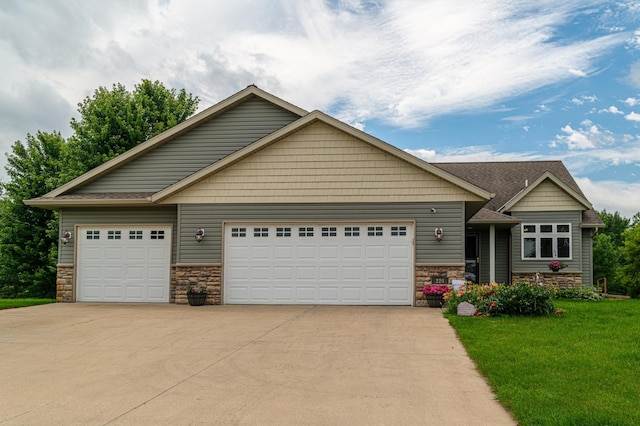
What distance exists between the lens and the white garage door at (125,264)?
53.4 ft

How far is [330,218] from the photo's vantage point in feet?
48.9

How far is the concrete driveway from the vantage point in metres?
5.40

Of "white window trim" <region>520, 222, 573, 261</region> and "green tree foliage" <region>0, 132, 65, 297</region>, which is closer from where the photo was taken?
"white window trim" <region>520, 222, 573, 261</region>

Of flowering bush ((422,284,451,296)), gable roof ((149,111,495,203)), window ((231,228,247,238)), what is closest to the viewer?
flowering bush ((422,284,451,296))

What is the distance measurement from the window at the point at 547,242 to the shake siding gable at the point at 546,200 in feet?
2.28

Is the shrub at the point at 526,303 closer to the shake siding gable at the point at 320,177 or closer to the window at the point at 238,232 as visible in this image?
the shake siding gable at the point at 320,177

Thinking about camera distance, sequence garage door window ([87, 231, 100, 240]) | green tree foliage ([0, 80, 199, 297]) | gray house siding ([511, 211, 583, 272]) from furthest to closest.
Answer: green tree foliage ([0, 80, 199, 297])
gray house siding ([511, 211, 583, 272])
garage door window ([87, 231, 100, 240])

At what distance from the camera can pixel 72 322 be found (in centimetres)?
1184

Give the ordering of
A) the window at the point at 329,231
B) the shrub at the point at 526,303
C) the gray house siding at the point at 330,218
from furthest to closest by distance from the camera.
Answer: the window at the point at 329,231, the gray house siding at the point at 330,218, the shrub at the point at 526,303

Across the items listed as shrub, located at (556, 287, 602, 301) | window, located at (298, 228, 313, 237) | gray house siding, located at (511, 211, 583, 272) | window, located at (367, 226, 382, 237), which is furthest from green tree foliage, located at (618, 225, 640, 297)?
window, located at (298, 228, 313, 237)

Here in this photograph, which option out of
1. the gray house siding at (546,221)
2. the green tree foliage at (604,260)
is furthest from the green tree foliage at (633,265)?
the green tree foliage at (604,260)

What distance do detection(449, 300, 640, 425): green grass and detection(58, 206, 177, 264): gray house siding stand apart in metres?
8.97

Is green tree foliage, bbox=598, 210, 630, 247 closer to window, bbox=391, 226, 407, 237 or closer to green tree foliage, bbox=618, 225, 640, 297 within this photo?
green tree foliage, bbox=618, 225, 640, 297

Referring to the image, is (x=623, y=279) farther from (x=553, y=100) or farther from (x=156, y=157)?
(x=156, y=157)
